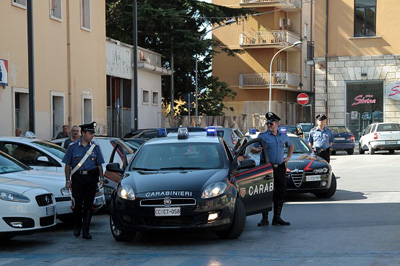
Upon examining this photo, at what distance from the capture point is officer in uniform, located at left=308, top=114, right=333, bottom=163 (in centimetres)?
1862

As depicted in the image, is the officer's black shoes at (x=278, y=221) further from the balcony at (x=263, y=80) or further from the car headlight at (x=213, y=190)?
the balcony at (x=263, y=80)

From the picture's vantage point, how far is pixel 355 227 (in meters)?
12.0

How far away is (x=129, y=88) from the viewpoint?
38.5 metres

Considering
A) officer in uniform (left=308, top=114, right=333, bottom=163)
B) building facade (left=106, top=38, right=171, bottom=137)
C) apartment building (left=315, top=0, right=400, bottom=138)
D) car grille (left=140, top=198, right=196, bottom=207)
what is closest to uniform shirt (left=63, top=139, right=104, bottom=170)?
car grille (left=140, top=198, right=196, bottom=207)

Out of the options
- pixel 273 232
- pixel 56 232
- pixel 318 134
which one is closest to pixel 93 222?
pixel 56 232

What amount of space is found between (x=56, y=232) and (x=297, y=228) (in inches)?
148

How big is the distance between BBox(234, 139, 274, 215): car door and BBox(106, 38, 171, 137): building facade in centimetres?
2158

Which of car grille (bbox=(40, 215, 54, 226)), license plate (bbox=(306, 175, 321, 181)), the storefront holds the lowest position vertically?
car grille (bbox=(40, 215, 54, 226))

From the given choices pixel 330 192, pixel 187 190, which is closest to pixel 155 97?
pixel 330 192

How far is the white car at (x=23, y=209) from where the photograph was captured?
10.1 meters

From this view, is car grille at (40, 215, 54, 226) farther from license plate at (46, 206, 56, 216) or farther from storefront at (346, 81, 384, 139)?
storefront at (346, 81, 384, 139)

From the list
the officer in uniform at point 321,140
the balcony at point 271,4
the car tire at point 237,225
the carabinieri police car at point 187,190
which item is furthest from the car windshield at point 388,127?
the car tire at point 237,225

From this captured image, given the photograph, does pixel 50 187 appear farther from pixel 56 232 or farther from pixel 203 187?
pixel 203 187

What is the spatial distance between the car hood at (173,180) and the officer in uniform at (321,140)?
26.3 ft
